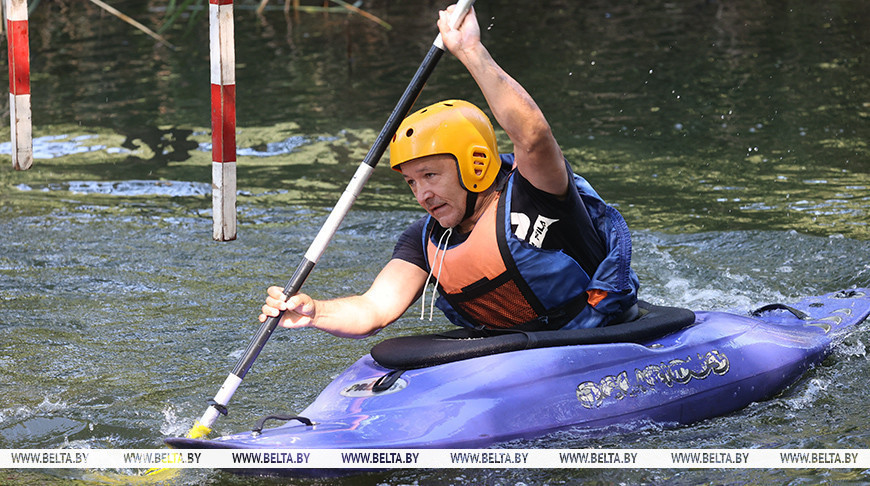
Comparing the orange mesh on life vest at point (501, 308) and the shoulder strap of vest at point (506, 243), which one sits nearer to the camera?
the shoulder strap of vest at point (506, 243)

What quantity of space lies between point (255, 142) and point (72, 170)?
4.96ft

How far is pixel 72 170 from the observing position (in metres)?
7.86

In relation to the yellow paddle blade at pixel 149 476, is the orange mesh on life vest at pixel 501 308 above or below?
above

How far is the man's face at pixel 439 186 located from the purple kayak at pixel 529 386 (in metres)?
0.44

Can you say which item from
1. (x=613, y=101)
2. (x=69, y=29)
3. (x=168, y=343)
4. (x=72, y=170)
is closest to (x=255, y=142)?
(x=72, y=170)

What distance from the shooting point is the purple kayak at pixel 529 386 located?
319 cm

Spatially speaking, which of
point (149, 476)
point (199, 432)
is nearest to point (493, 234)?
point (199, 432)

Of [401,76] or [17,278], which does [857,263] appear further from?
[401,76]

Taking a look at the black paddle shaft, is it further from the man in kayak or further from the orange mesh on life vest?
the orange mesh on life vest

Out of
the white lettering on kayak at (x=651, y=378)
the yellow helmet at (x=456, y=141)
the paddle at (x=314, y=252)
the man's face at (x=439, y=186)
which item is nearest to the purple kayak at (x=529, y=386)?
the white lettering on kayak at (x=651, y=378)

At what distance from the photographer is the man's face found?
3.29 meters

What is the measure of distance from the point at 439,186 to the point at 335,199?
3.74 metres

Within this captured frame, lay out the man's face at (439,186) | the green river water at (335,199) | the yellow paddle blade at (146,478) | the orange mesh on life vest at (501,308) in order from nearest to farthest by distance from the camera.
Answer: the yellow paddle blade at (146,478), the man's face at (439,186), the orange mesh on life vest at (501,308), the green river water at (335,199)

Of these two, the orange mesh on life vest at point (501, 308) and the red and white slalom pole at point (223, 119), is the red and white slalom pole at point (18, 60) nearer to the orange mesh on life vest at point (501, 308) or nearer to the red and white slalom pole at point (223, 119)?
the red and white slalom pole at point (223, 119)
